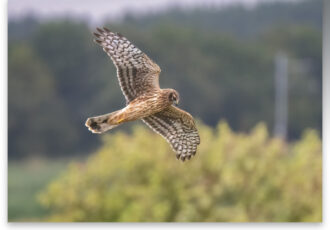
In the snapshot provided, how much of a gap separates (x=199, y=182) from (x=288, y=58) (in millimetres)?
4882

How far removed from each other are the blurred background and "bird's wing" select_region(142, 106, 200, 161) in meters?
7.19

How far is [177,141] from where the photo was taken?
363cm

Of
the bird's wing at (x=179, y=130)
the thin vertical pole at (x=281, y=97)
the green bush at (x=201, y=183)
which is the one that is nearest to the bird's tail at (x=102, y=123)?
the bird's wing at (x=179, y=130)

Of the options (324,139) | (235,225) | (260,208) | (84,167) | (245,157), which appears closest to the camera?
(324,139)

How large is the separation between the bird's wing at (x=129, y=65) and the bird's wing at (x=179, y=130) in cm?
17

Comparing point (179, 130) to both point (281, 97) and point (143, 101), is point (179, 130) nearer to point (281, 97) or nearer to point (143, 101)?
point (143, 101)

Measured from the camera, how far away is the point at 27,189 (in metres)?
16.6

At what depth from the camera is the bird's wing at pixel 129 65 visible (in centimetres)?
342

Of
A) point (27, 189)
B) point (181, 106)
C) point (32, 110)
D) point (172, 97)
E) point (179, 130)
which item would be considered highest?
point (172, 97)

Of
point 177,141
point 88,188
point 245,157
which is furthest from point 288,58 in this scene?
point 177,141

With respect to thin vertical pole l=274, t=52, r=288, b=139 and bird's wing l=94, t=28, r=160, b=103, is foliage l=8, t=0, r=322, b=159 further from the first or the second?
bird's wing l=94, t=28, r=160, b=103

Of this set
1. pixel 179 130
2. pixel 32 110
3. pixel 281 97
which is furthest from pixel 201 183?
pixel 179 130

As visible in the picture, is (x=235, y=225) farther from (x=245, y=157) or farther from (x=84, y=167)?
(x=84, y=167)

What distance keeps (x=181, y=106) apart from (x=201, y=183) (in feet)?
4.12
